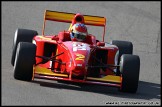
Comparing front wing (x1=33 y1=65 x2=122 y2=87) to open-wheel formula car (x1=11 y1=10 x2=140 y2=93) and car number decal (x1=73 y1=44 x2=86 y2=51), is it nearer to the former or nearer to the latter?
open-wheel formula car (x1=11 y1=10 x2=140 y2=93)

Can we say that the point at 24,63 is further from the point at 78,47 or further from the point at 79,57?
the point at 78,47

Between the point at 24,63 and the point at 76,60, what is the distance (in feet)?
3.08

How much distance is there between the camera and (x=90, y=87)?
1299 cm

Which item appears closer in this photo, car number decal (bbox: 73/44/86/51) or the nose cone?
the nose cone

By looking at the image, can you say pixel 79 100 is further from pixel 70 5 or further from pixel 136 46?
pixel 70 5

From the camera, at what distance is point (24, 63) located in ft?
40.1

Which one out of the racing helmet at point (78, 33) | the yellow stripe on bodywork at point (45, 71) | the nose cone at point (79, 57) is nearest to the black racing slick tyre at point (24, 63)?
the yellow stripe on bodywork at point (45, 71)

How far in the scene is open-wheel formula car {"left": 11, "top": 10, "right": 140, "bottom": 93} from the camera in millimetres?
12219

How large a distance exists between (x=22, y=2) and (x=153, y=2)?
432cm

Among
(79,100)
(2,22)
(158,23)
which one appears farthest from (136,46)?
(79,100)

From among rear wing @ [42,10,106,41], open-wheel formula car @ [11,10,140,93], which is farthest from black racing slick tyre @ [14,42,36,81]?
rear wing @ [42,10,106,41]

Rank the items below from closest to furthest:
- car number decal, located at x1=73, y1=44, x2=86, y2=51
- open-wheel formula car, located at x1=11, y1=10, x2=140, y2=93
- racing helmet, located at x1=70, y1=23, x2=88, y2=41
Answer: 1. open-wheel formula car, located at x1=11, y1=10, x2=140, y2=93
2. car number decal, located at x1=73, y1=44, x2=86, y2=51
3. racing helmet, located at x1=70, y1=23, x2=88, y2=41

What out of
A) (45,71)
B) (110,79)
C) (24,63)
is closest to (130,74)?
(110,79)

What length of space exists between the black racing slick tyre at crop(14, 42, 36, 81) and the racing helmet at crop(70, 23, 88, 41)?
54.1 inches
